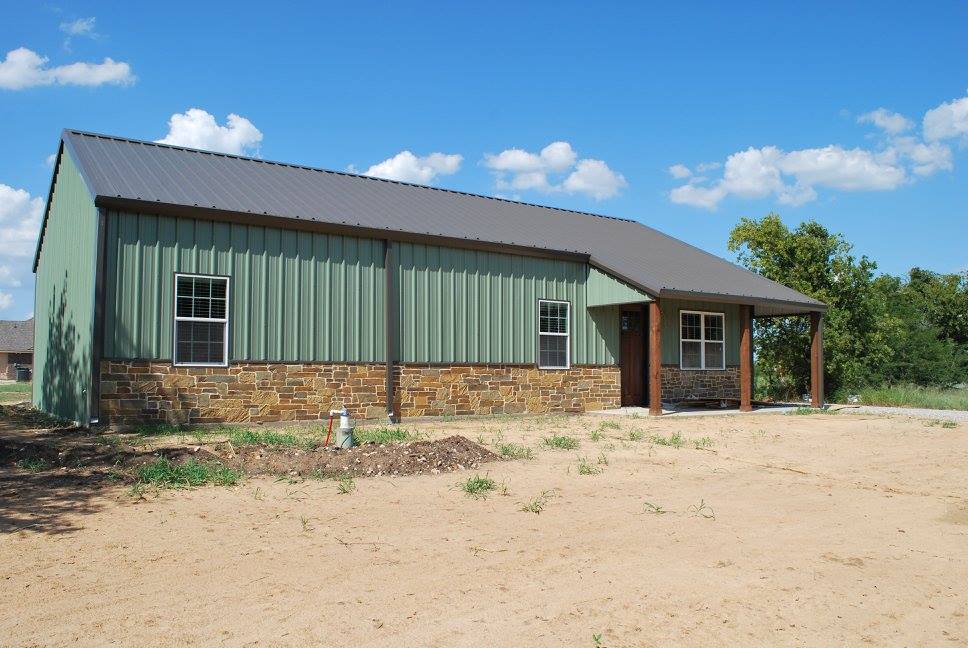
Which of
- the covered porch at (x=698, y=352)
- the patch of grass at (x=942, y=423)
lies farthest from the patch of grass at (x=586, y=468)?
the patch of grass at (x=942, y=423)

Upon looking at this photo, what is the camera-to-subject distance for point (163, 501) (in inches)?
262

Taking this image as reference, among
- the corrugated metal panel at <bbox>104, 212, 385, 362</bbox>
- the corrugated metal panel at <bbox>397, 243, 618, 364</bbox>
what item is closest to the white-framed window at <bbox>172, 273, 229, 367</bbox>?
the corrugated metal panel at <bbox>104, 212, 385, 362</bbox>

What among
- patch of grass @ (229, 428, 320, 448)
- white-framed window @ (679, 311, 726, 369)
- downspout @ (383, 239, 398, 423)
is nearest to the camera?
patch of grass @ (229, 428, 320, 448)

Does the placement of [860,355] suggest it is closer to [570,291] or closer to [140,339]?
[570,291]

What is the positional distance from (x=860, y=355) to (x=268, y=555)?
23.5 metres

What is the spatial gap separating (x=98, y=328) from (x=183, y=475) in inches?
205

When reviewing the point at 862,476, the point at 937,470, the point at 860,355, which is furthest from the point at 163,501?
the point at 860,355

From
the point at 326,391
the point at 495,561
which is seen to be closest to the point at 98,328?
the point at 326,391

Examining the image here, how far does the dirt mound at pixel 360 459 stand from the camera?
815cm

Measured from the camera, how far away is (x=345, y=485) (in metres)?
7.49

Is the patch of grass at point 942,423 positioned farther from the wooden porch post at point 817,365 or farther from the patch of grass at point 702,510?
the patch of grass at point 702,510

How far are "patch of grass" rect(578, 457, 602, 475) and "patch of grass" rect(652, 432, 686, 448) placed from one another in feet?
7.74

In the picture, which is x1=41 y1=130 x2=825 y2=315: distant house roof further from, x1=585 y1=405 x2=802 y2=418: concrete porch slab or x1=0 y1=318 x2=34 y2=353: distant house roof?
x1=0 y1=318 x2=34 y2=353: distant house roof

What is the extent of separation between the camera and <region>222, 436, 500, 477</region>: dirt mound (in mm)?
8148
